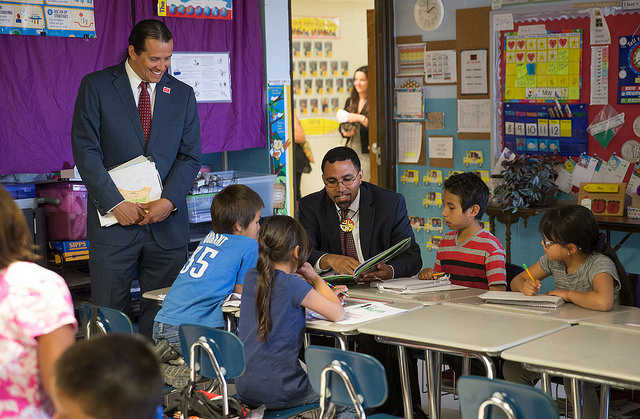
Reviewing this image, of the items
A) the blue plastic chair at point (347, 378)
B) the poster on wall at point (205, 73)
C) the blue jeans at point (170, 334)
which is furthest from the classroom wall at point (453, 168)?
the blue plastic chair at point (347, 378)

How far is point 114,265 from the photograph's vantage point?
4.10 m

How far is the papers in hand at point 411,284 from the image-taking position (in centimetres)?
355

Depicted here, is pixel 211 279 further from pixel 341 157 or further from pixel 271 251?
pixel 341 157

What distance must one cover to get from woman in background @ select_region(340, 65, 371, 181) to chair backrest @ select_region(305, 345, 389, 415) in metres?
6.25

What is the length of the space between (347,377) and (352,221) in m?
1.59

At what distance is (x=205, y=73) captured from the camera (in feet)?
18.2

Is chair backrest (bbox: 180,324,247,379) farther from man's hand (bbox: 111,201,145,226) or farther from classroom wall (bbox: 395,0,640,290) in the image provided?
classroom wall (bbox: 395,0,640,290)

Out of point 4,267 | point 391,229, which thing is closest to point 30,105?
point 391,229

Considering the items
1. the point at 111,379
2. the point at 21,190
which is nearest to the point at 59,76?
the point at 21,190

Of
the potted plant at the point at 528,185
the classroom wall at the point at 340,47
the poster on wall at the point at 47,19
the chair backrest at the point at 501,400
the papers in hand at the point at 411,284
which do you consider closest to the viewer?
the chair backrest at the point at 501,400

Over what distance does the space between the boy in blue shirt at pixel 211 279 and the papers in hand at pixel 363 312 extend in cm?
44

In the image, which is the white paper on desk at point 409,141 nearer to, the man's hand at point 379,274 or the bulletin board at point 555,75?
the bulletin board at point 555,75

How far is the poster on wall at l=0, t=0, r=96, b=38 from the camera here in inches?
179

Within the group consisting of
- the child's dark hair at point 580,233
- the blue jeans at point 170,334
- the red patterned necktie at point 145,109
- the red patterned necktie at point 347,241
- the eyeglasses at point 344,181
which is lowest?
the blue jeans at point 170,334
